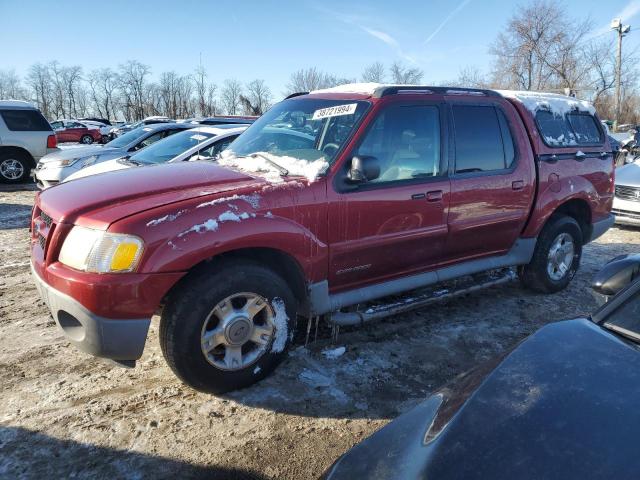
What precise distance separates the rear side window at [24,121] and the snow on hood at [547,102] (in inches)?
470

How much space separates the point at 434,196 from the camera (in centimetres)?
384

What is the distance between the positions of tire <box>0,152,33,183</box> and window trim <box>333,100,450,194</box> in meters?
12.0

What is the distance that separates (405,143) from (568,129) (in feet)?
7.89

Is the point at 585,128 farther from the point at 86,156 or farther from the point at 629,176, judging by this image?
the point at 86,156

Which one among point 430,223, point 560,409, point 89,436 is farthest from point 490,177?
point 89,436

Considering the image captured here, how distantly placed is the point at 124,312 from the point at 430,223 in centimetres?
238

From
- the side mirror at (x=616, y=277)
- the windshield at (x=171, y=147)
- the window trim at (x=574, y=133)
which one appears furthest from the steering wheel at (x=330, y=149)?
the windshield at (x=171, y=147)

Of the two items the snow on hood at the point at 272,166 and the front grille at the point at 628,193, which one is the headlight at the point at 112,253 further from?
the front grille at the point at 628,193

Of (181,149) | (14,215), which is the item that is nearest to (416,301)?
(181,149)

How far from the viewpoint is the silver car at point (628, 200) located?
831cm

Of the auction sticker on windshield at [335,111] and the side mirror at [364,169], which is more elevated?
the auction sticker on windshield at [335,111]

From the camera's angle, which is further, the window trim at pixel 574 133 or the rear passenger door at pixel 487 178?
the window trim at pixel 574 133

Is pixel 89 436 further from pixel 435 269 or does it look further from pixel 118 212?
pixel 435 269

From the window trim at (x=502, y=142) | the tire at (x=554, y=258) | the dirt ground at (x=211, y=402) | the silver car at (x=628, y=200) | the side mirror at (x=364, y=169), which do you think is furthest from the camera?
the silver car at (x=628, y=200)
